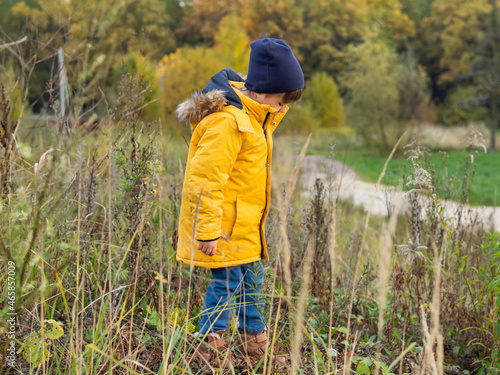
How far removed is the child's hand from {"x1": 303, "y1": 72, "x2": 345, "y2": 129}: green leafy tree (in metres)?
22.8

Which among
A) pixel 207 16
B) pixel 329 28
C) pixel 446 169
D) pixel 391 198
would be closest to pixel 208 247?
pixel 391 198

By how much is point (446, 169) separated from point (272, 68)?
5.04 ft

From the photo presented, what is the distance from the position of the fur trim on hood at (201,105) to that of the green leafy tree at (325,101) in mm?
22508

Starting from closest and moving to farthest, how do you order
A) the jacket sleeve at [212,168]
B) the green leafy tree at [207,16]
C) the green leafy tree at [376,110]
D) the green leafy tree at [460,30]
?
the jacket sleeve at [212,168] → the green leafy tree at [376,110] → the green leafy tree at [460,30] → the green leafy tree at [207,16]

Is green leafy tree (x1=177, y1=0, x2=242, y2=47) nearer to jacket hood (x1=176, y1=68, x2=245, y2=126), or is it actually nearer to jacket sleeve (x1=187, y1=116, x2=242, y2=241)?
jacket hood (x1=176, y1=68, x2=245, y2=126)

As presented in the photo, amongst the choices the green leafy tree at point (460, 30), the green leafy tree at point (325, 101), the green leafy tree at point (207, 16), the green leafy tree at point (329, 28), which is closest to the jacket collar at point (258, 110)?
the green leafy tree at point (325, 101)

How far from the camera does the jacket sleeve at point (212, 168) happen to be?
6.44 feet

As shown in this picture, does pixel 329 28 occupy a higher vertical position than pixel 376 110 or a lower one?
higher

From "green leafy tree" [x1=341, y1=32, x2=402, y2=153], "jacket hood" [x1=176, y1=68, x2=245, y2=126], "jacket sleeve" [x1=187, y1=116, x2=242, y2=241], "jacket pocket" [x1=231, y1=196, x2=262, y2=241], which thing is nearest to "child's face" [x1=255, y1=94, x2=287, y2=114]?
"jacket hood" [x1=176, y1=68, x2=245, y2=126]

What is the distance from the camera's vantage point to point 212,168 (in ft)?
6.55

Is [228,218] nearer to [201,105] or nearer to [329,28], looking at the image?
[201,105]

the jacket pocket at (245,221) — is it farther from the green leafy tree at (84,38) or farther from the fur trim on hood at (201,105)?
the green leafy tree at (84,38)

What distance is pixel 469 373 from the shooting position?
237cm

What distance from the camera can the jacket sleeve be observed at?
1.96 m
